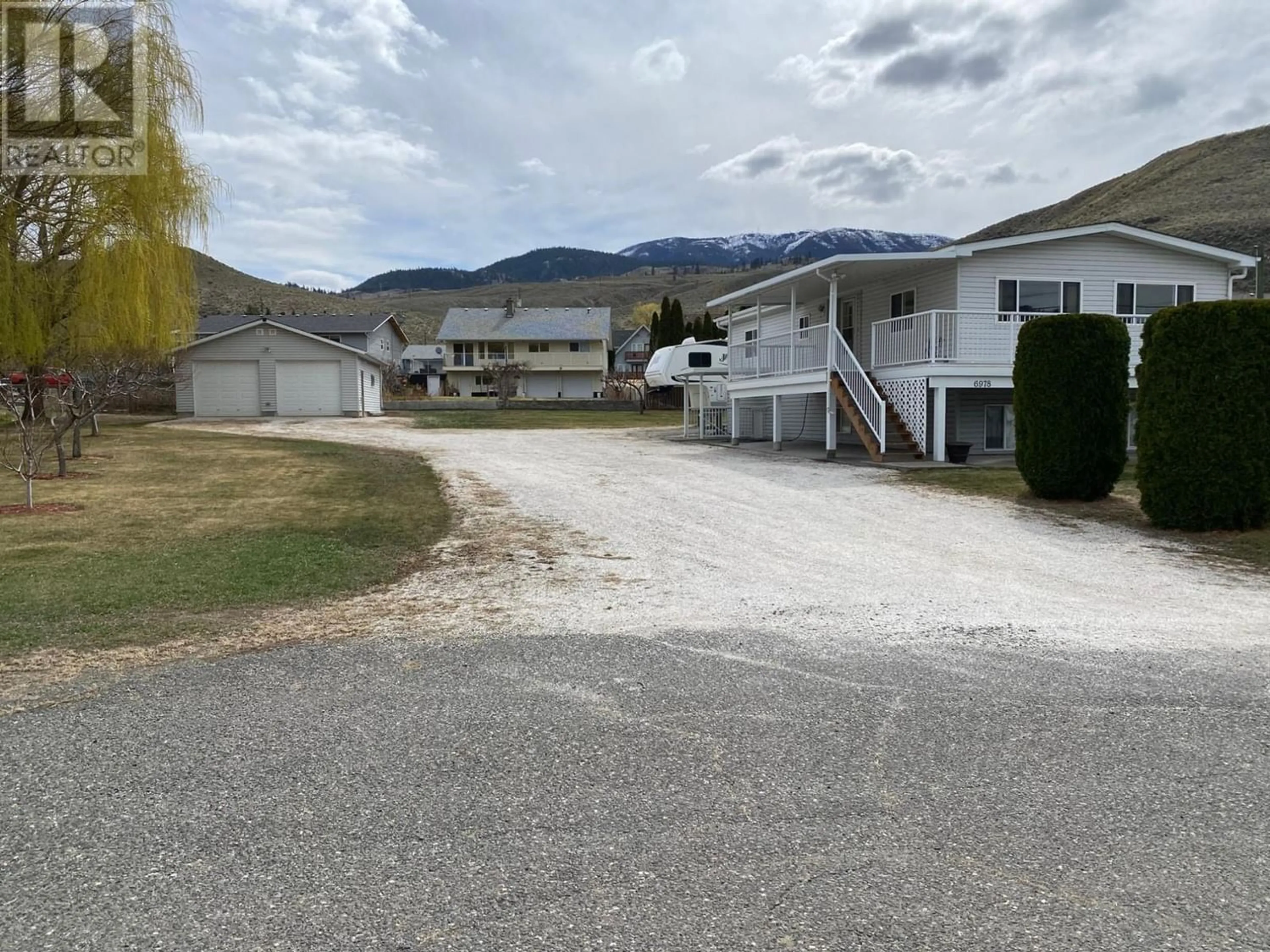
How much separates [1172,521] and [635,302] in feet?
484

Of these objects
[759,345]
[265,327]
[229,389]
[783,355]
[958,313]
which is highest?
[265,327]

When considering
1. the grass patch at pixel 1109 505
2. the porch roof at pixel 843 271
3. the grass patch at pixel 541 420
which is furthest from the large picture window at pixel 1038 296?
the grass patch at pixel 541 420

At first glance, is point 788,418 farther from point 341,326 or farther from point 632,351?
point 632,351

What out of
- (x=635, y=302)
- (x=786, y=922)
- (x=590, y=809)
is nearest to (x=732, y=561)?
(x=590, y=809)

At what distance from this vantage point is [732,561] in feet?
26.5

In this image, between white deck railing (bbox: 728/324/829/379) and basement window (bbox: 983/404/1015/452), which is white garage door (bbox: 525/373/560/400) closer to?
white deck railing (bbox: 728/324/829/379)

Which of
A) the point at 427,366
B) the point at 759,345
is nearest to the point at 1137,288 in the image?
the point at 759,345

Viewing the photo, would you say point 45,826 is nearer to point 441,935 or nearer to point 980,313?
point 441,935

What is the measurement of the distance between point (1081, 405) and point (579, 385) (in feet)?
160

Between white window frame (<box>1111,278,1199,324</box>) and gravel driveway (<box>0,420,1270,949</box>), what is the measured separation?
1393 cm

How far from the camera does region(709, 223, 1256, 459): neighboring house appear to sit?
1684 centimetres

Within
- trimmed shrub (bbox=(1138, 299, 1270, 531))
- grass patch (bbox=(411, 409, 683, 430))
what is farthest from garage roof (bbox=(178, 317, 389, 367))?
trimmed shrub (bbox=(1138, 299, 1270, 531))

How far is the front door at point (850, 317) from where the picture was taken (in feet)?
70.4

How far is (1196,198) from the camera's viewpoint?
211 feet
